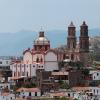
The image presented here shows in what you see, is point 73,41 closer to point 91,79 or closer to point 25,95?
point 91,79

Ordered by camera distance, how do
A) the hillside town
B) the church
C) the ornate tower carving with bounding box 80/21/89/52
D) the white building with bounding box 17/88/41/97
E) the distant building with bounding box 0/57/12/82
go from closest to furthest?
the hillside town < the white building with bounding box 17/88/41/97 < the church < the distant building with bounding box 0/57/12/82 < the ornate tower carving with bounding box 80/21/89/52

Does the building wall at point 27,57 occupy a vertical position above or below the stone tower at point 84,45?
below

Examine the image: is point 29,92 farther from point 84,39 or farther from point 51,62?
point 84,39

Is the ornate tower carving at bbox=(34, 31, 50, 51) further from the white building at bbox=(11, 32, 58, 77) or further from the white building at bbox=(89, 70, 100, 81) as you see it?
the white building at bbox=(89, 70, 100, 81)

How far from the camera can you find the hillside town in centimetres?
6944

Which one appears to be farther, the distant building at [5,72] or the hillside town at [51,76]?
the distant building at [5,72]

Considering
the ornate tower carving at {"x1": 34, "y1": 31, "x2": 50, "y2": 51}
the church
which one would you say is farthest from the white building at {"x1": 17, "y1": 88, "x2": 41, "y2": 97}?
the ornate tower carving at {"x1": 34, "y1": 31, "x2": 50, "y2": 51}

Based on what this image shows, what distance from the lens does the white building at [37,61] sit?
80.9 metres

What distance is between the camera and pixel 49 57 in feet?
268

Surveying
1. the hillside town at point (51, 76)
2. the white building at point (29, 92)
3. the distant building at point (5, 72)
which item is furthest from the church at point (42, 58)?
the white building at point (29, 92)

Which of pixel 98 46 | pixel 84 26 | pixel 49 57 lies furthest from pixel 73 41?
pixel 98 46

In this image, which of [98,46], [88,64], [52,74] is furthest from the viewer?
[98,46]

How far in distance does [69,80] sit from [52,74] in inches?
114

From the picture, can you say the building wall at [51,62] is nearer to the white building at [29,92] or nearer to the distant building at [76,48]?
the distant building at [76,48]
